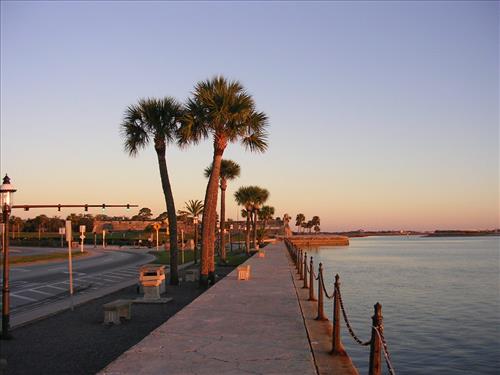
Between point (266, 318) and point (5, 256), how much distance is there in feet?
20.6

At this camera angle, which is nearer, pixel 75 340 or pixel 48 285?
pixel 75 340

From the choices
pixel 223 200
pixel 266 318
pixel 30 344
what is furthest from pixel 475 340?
pixel 223 200

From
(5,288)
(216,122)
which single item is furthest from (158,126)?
(5,288)

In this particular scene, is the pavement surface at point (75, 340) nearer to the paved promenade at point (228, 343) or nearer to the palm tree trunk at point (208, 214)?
the paved promenade at point (228, 343)

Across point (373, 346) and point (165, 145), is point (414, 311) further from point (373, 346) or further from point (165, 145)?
point (373, 346)

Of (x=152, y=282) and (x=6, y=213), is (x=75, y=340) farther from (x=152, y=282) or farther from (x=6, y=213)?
(x=152, y=282)

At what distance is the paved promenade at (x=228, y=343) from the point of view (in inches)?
326

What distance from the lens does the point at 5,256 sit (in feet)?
41.8

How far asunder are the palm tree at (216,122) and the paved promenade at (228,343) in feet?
24.0

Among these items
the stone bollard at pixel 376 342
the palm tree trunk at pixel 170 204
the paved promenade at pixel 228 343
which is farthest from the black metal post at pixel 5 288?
the palm tree trunk at pixel 170 204

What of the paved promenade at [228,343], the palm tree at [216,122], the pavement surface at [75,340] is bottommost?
the pavement surface at [75,340]

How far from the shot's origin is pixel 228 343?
10.0 m

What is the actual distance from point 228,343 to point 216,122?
44.3 ft

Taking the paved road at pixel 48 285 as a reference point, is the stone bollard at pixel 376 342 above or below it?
above
